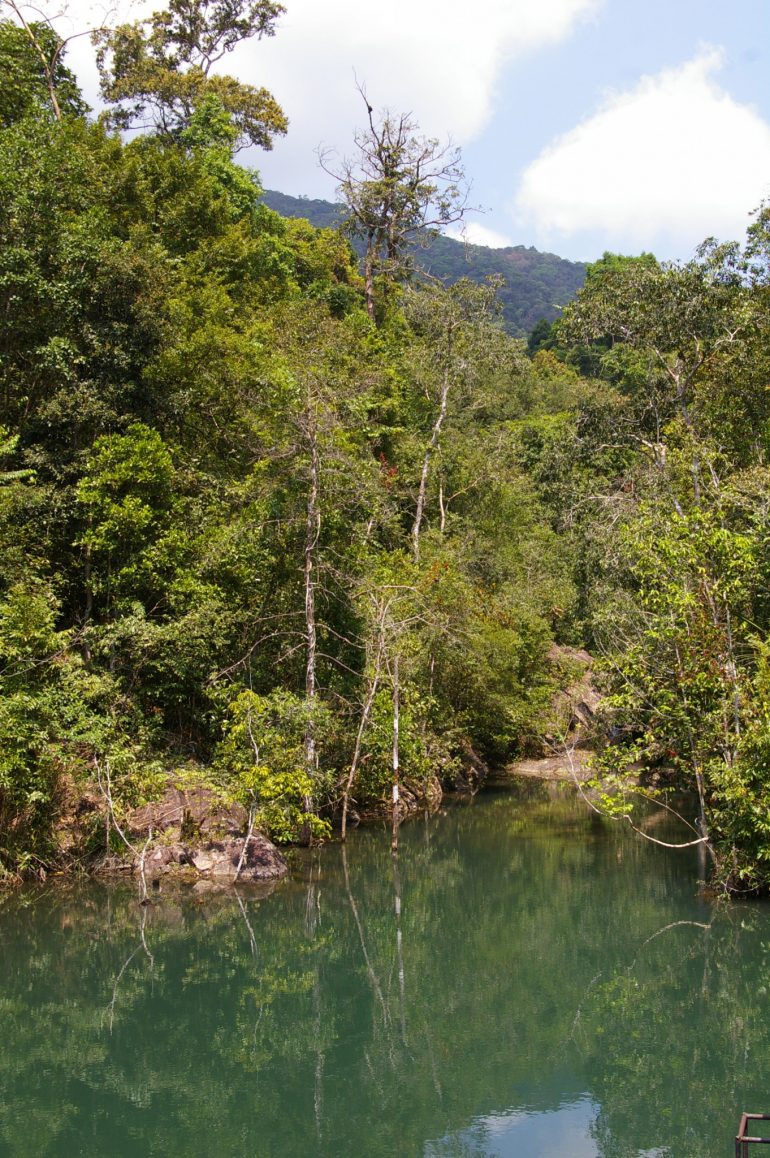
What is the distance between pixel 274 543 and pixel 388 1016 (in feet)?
34.6

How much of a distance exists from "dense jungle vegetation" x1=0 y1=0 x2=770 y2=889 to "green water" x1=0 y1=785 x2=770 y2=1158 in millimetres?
1740

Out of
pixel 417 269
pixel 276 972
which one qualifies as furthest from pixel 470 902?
pixel 417 269

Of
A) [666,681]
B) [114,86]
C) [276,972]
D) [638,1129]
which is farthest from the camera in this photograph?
[114,86]

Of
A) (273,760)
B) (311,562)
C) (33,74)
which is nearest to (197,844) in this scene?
(273,760)

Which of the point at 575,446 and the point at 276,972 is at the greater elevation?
the point at 575,446

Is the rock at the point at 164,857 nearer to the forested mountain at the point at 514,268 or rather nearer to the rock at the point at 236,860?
the rock at the point at 236,860

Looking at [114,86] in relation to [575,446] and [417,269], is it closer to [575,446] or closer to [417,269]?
[417,269]

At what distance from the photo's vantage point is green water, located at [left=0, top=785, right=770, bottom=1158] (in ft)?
26.9

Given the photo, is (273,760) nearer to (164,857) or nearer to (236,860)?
(236,860)

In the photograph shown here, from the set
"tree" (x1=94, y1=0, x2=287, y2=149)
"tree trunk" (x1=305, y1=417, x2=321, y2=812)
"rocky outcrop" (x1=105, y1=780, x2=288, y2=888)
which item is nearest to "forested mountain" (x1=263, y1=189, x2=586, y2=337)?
"tree" (x1=94, y1=0, x2=287, y2=149)

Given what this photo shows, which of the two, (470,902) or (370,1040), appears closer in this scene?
(370,1040)

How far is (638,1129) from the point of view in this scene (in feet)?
26.9

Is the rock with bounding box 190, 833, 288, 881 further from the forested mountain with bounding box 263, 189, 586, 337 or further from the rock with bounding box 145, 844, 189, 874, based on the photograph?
the forested mountain with bounding box 263, 189, 586, 337

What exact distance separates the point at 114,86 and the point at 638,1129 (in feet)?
131
